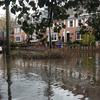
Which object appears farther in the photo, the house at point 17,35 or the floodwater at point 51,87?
the house at point 17,35

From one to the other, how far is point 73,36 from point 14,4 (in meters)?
60.6

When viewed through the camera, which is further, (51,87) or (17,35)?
(17,35)

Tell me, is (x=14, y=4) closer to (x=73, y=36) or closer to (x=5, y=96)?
(x=5, y=96)

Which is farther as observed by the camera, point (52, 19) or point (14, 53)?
point (14, 53)

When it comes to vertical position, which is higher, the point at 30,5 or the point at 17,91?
the point at 30,5

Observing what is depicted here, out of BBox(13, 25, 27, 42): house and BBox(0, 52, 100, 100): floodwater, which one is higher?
BBox(13, 25, 27, 42): house

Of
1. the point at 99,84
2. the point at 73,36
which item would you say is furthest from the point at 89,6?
the point at 73,36

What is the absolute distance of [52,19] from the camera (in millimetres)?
9484

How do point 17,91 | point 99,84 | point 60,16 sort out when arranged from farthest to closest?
point 99,84, point 17,91, point 60,16

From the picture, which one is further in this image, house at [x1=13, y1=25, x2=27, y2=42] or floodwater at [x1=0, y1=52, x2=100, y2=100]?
house at [x1=13, y1=25, x2=27, y2=42]

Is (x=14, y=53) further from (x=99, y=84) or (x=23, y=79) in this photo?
(x=99, y=84)

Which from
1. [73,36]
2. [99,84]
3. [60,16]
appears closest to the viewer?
[60,16]

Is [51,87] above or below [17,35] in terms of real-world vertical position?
below

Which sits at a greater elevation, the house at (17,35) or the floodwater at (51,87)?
the house at (17,35)
